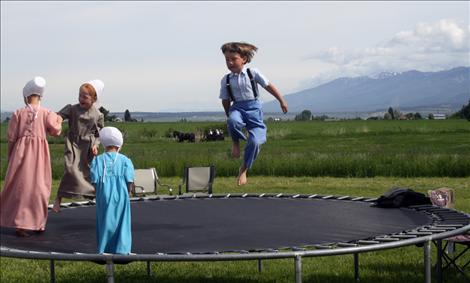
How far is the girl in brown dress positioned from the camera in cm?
524

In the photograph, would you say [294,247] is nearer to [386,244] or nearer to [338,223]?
[386,244]

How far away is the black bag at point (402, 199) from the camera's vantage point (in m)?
6.52

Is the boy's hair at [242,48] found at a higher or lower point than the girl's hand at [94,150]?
higher

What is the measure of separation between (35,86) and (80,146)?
2.16ft

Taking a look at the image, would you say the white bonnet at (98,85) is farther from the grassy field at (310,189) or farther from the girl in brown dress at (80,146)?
the grassy field at (310,189)

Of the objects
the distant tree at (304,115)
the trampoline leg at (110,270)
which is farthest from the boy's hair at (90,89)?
the distant tree at (304,115)

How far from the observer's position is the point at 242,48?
477cm

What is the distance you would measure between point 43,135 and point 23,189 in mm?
387

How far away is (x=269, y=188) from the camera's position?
12820 millimetres

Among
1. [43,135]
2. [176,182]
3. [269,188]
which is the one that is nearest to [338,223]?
[43,135]

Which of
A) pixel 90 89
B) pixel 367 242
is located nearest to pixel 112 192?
pixel 90 89

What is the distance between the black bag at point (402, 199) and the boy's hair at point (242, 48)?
2.46 metres

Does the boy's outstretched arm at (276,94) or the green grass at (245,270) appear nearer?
the boy's outstretched arm at (276,94)

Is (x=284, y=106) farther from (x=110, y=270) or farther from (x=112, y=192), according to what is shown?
(x=110, y=270)
